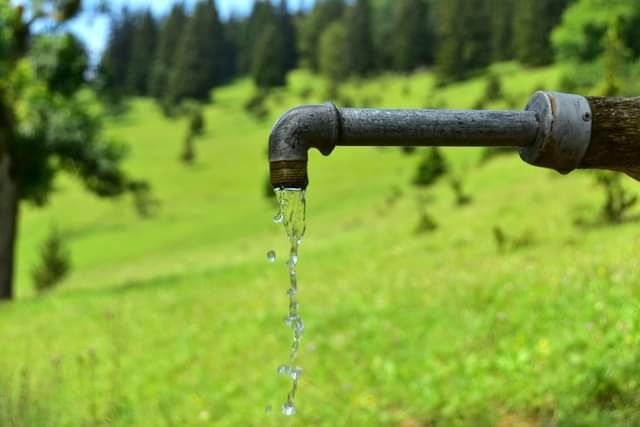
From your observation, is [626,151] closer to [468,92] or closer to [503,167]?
[503,167]

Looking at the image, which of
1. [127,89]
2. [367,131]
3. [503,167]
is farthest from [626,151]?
[127,89]

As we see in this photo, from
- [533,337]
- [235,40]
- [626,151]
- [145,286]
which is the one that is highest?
[235,40]

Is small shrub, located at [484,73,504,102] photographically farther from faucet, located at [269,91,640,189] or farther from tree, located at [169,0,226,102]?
faucet, located at [269,91,640,189]

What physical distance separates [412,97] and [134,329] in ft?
197

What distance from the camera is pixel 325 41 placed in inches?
3487

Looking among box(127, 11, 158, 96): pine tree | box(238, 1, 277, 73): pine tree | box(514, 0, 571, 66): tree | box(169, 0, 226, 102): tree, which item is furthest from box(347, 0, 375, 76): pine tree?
box(127, 11, 158, 96): pine tree

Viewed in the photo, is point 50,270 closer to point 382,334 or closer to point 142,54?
point 382,334

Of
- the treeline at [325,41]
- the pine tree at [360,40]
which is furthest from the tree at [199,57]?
the pine tree at [360,40]

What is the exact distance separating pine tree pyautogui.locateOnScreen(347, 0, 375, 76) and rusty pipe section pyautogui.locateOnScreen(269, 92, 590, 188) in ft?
287

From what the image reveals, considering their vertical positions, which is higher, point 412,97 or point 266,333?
point 412,97

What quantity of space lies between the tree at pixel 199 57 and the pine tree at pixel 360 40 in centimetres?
2261

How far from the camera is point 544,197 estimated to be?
15820 millimetres

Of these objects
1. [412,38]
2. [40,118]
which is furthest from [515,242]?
[412,38]

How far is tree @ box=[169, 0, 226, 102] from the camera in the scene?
92.5 m
